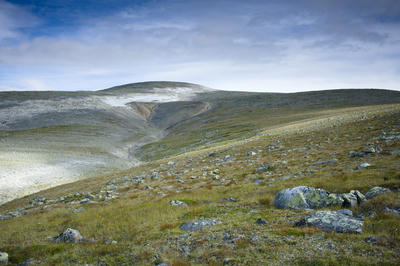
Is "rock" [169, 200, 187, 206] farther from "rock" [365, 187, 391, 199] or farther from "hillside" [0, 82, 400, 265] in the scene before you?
"rock" [365, 187, 391, 199]

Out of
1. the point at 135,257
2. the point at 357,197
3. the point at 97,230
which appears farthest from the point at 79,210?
the point at 357,197

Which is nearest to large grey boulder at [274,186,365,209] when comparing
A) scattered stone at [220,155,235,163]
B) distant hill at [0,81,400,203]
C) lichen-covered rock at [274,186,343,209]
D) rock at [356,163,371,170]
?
lichen-covered rock at [274,186,343,209]

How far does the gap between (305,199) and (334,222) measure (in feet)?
9.11

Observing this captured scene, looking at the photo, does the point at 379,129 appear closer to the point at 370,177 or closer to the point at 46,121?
the point at 370,177

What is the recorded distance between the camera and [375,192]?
37.0 ft

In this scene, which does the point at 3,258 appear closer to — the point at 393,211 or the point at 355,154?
the point at 393,211

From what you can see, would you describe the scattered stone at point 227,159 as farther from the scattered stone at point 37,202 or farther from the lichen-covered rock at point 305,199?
the scattered stone at point 37,202

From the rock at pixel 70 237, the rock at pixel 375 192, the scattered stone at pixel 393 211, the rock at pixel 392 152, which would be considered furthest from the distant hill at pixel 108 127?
the scattered stone at pixel 393 211

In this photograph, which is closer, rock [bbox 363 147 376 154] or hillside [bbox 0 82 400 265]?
hillside [bbox 0 82 400 265]

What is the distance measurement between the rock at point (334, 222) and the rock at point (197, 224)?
3981 mm

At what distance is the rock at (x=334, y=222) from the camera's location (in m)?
8.76

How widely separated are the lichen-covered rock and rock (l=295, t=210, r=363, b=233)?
1.48m

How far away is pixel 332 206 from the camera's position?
11.3m

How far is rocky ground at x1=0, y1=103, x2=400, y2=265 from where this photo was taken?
814cm
